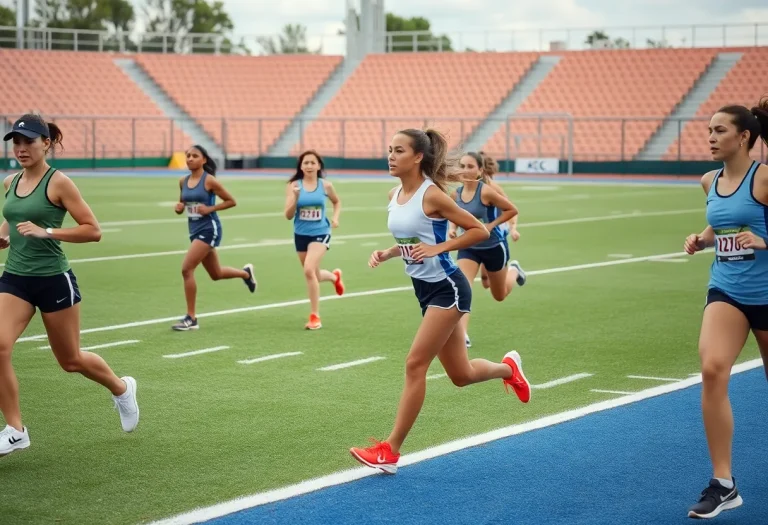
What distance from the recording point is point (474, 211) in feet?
37.7

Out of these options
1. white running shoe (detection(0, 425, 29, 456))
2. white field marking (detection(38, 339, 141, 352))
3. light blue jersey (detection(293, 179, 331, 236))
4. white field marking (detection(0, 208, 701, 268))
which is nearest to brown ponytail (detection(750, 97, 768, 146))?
white running shoe (detection(0, 425, 29, 456))

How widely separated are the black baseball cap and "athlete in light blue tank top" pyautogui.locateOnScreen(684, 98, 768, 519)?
13.4ft

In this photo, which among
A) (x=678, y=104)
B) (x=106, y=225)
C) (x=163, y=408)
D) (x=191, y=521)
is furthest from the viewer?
(x=678, y=104)

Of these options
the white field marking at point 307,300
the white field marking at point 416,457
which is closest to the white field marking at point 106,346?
the white field marking at point 307,300

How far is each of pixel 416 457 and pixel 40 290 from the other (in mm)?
2605

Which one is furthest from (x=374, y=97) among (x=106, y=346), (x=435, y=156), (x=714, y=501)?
(x=714, y=501)

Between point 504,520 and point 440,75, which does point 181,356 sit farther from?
point 440,75

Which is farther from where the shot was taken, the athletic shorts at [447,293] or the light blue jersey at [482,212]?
the light blue jersey at [482,212]

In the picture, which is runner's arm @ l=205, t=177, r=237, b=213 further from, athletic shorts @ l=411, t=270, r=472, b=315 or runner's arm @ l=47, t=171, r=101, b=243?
athletic shorts @ l=411, t=270, r=472, b=315

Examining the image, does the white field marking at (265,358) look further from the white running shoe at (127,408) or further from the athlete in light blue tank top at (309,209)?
the white running shoe at (127,408)

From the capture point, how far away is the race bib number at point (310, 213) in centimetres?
1327

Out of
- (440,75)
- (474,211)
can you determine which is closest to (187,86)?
(440,75)

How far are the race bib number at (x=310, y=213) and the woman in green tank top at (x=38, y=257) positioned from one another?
5.87m

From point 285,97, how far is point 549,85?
13789 mm
